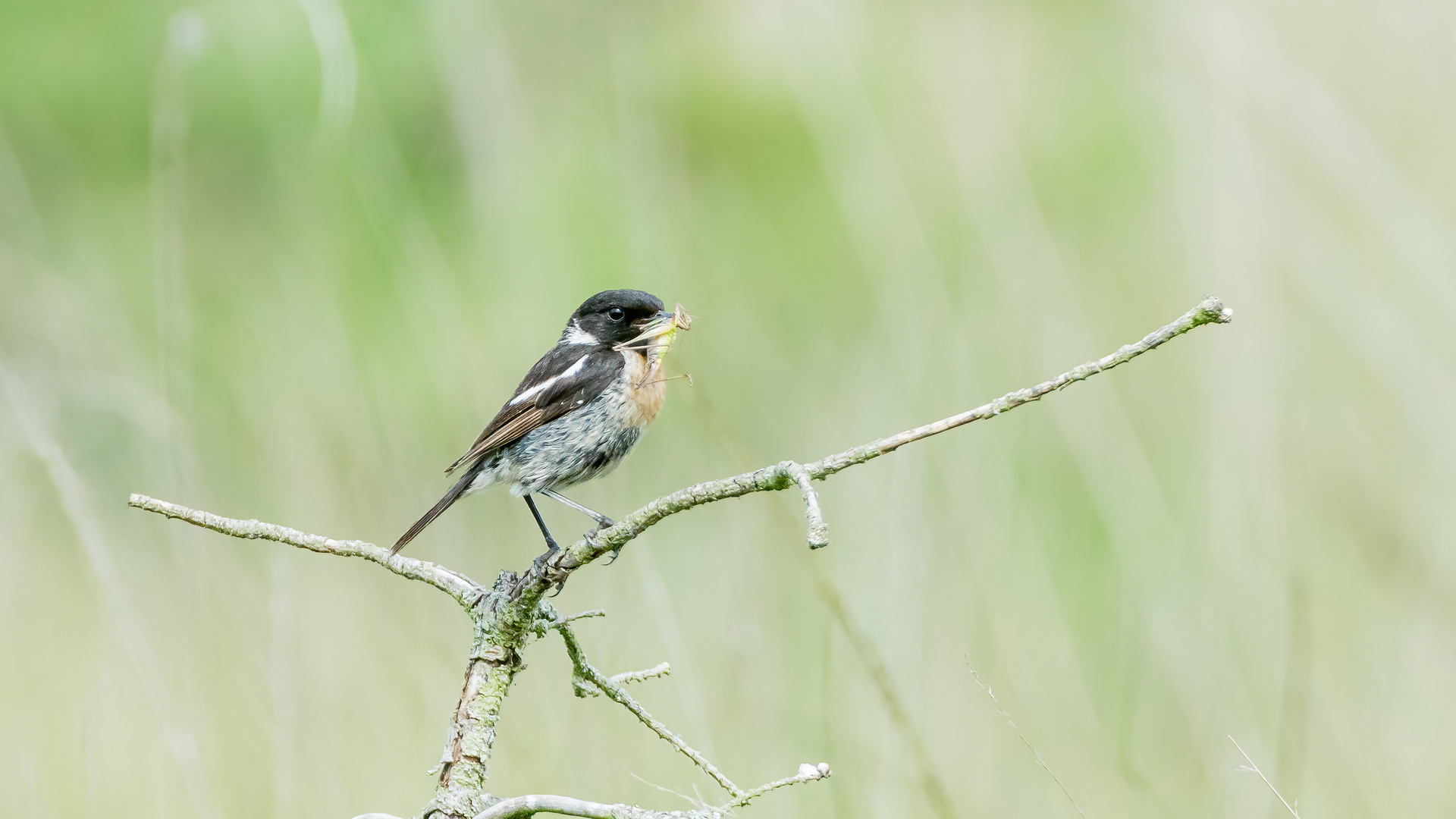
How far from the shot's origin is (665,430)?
20.0 feet

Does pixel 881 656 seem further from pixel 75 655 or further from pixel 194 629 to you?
pixel 75 655

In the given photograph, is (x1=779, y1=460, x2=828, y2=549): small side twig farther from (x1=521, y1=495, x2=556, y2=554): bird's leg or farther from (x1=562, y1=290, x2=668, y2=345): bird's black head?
(x1=562, y1=290, x2=668, y2=345): bird's black head

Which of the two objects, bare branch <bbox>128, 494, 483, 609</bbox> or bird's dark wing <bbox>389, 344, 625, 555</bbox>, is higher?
bird's dark wing <bbox>389, 344, 625, 555</bbox>

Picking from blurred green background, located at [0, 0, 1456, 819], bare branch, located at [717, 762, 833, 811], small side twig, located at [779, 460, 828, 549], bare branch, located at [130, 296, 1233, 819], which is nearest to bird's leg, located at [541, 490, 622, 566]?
blurred green background, located at [0, 0, 1456, 819]

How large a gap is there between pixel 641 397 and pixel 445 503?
1.62ft

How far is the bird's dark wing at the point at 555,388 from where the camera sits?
2662 millimetres

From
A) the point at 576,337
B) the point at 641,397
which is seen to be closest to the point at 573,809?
the point at 641,397

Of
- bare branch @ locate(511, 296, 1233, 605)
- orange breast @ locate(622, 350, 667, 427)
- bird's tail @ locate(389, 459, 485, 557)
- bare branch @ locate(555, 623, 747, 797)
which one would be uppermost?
orange breast @ locate(622, 350, 667, 427)

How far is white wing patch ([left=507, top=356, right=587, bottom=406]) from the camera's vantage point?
266 cm

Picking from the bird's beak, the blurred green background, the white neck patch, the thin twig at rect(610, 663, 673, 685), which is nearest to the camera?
the thin twig at rect(610, 663, 673, 685)

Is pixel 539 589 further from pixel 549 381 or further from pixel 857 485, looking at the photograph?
pixel 857 485

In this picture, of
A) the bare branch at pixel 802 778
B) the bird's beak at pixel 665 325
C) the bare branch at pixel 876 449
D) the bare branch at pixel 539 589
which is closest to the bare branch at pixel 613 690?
the bare branch at pixel 539 589

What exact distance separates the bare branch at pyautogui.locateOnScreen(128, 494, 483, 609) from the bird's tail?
0.66m

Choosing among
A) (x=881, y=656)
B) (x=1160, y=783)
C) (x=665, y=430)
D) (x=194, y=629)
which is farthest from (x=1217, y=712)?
(x=665, y=430)
